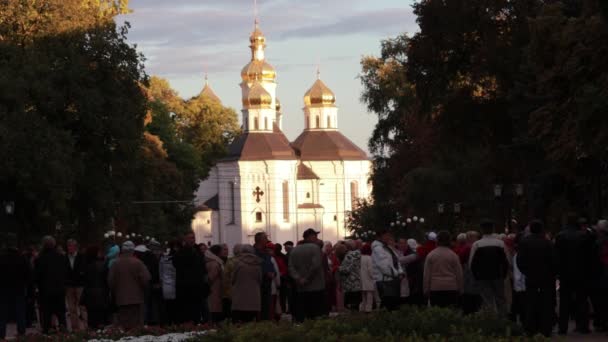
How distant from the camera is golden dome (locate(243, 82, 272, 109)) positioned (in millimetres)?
155500

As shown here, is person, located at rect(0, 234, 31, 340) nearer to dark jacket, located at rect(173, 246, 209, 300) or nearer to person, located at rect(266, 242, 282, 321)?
dark jacket, located at rect(173, 246, 209, 300)

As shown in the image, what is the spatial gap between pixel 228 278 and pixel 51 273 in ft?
10.5

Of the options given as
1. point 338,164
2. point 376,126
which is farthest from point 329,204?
point 376,126

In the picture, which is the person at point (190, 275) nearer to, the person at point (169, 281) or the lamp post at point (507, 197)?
the person at point (169, 281)

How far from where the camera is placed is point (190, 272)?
76.1ft

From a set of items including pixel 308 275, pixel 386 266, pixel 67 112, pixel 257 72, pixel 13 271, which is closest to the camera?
pixel 308 275

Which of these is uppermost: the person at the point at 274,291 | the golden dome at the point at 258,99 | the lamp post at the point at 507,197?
the golden dome at the point at 258,99

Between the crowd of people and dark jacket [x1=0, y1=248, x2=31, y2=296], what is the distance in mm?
15

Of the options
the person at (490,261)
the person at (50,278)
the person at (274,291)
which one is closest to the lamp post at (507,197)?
the person at (274,291)

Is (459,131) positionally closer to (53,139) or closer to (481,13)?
(481,13)

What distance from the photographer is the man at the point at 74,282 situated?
25.2 m

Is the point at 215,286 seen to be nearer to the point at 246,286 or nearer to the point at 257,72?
the point at 246,286

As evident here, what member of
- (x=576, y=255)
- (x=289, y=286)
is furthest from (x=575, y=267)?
(x=289, y=286)

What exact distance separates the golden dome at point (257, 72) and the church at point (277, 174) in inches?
3.9
